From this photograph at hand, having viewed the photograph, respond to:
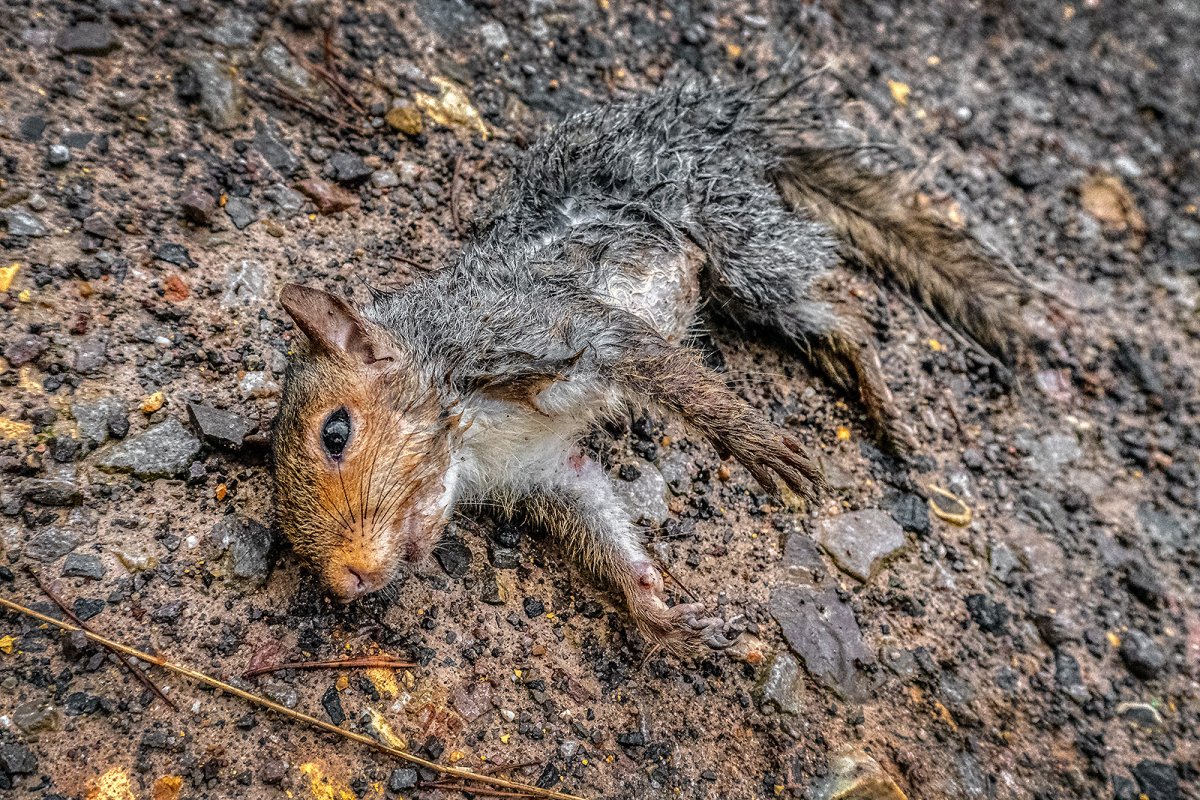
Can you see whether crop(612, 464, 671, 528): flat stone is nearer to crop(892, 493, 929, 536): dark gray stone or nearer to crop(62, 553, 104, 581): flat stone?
crop(892, 493, 929, 536): dark gray stone

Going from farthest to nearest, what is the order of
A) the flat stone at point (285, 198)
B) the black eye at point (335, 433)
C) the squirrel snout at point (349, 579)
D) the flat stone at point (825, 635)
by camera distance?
the flat stone at point (285, 198)
the flat stone at point (825, 635)
the black eye at point (335, 433)
the squirrel snout at point (349, 579)

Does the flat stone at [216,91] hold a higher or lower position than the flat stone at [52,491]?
higher

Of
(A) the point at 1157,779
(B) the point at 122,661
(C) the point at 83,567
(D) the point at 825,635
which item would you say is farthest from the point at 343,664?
(A) the point at 1157,779

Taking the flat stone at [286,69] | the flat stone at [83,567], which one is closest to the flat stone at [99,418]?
the flat stone at [83,567]

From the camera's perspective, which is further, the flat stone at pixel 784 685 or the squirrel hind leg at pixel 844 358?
the squirrel hind leg at pixel 844 358

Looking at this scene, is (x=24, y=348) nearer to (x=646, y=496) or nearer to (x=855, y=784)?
(x=646, y=496)

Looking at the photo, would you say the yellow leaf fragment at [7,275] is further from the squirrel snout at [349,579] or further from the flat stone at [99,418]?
the squirrel snout at [349,579]
